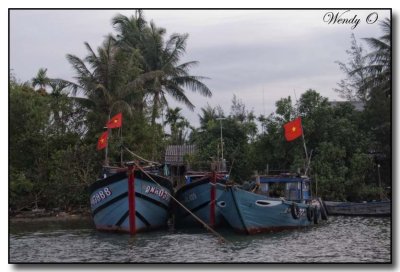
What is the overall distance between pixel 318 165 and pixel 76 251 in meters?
9.73

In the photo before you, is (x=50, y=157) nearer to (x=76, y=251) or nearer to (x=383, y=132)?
(x=76, y=251)

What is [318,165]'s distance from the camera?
1850cm

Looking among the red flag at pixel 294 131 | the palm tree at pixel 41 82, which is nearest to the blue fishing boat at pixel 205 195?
the red flag at pixel 294 131

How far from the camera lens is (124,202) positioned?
13.1 meters

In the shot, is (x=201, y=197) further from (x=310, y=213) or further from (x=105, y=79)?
(x=105, y=79)

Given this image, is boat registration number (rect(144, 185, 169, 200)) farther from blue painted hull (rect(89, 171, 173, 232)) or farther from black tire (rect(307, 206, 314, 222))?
black tire (rect(307, 206, 314, 222))

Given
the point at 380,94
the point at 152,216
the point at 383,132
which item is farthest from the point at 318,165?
the point at 152,216

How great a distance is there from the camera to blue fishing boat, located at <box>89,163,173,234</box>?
1302 centimetres

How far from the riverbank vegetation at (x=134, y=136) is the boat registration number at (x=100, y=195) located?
11.0ft

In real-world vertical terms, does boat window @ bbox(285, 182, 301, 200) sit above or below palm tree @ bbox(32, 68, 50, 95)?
below

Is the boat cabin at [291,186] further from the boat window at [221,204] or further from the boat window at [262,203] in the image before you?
the boat window at [262,203]

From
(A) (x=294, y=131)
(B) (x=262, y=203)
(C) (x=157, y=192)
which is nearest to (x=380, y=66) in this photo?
(A) (x=294, y=131)

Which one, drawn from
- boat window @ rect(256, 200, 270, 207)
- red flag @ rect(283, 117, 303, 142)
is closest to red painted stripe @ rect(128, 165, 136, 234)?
boat window @ rect(256, 200, 270, 207)

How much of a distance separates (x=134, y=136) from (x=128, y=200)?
20.2ft
